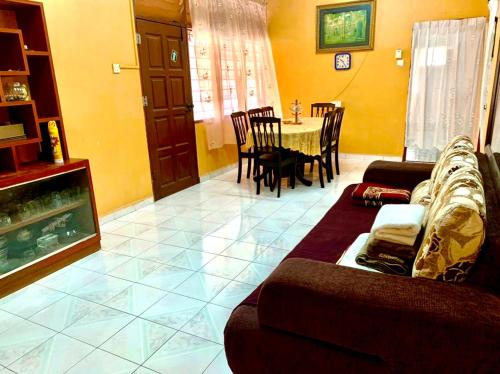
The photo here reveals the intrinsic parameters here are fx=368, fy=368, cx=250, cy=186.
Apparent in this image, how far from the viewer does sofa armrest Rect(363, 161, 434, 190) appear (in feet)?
8.89

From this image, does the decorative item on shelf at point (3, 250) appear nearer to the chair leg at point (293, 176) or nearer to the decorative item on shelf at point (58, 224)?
the decorative item on shelf at point (58, 224)

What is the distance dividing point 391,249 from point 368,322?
1.40 feet

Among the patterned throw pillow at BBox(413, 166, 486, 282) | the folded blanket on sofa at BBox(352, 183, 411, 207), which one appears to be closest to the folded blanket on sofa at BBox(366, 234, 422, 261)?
the patterned throw pillow at BBox(413, 166, 486, 282)

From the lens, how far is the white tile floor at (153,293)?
1849mm

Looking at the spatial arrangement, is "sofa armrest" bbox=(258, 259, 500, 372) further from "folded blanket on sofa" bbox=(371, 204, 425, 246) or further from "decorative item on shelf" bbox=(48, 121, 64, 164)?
"decorative item on shelf" bbox=(48, 121, 64, 164)

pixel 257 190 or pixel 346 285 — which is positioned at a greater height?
pixel 346 285

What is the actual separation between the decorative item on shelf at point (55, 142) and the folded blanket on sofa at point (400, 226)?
2346 millimetres

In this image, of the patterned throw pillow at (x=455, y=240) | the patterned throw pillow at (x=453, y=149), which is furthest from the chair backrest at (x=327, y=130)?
the patterned throw pillow at (x=455, y=240)

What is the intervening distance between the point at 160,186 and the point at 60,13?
78.7 inches

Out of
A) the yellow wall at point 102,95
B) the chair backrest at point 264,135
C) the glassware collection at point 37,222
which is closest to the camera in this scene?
the glassware collection at point 37,222

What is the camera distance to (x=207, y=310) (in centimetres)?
219

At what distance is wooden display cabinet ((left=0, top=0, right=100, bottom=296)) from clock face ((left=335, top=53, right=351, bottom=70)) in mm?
4248

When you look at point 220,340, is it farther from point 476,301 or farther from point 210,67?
point 210,67

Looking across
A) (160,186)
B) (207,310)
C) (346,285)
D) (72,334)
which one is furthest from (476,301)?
(160,186)
